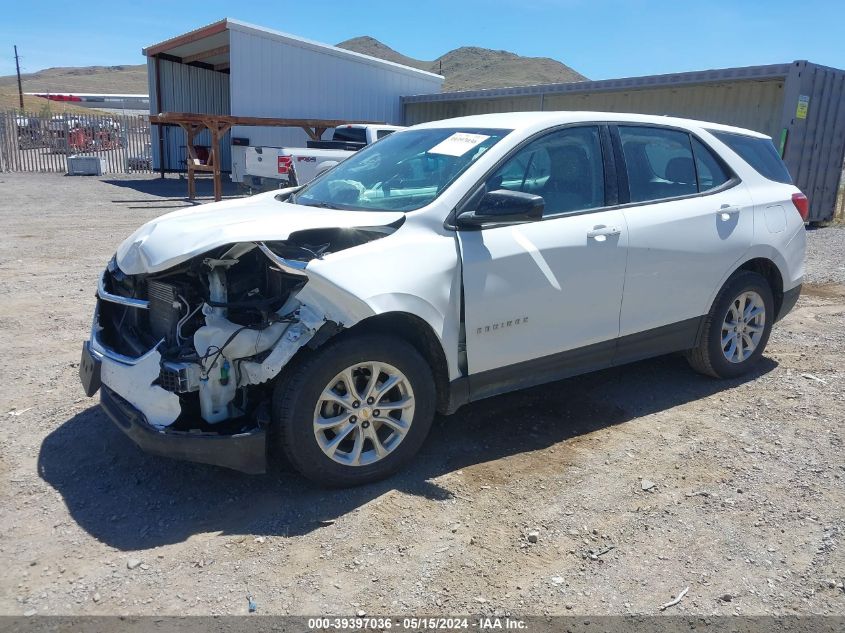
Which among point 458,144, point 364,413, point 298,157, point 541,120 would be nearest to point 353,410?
point 364,413

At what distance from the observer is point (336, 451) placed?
354cm

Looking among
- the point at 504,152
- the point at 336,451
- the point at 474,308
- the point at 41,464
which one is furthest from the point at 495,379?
the point at 41,464

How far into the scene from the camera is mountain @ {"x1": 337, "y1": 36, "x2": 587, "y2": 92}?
13041cm

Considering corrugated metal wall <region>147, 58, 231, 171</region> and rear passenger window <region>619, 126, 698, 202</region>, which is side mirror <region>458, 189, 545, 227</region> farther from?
corrugated metal wall <region>147, 58, 231, 171</region>

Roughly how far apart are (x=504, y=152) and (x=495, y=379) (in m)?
1.28

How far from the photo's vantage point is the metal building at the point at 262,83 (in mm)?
20062

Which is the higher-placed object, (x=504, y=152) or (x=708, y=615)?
(x=504, y=152)

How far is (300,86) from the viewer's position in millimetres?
21359

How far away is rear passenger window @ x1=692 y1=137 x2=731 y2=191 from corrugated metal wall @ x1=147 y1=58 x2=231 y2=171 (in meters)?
23.5

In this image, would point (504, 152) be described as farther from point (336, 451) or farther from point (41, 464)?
point (41, 464)

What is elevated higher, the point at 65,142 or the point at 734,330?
the point at 65,142

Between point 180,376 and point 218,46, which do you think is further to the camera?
point 218,46

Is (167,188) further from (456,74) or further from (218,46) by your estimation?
(456,74)

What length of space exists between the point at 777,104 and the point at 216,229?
1449cm
